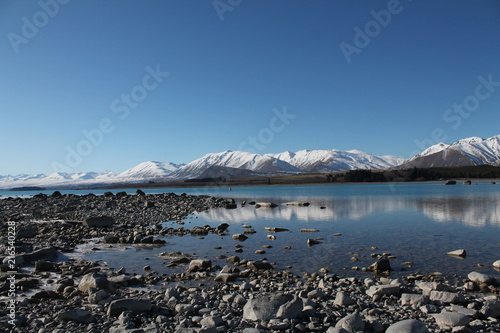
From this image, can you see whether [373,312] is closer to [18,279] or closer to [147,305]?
[147,305]

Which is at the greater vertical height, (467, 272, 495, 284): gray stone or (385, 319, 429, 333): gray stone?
(385, 319, 429, 333): gray stone

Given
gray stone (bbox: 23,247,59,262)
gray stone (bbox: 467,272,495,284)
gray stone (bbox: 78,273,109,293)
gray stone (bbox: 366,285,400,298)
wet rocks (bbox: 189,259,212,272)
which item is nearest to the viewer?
gray stone (bbox: 366,285,400,298)

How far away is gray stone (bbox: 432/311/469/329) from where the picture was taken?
8.07 metres

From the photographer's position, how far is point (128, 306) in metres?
9.20

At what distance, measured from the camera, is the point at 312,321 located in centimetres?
849

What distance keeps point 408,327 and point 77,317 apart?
26.7 ft

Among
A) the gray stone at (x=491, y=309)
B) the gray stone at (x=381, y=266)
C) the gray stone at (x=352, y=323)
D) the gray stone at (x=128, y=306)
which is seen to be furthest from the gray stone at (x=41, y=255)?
the gray stone at (x=491, y=309)

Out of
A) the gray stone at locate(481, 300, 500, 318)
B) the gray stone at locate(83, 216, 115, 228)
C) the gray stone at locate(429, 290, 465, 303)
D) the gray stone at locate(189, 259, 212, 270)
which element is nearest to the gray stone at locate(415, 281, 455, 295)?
the gray stone at locate(429, 290, 465, 303)

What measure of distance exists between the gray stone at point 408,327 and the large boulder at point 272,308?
231 centimetres

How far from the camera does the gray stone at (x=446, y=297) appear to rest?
9680 mm

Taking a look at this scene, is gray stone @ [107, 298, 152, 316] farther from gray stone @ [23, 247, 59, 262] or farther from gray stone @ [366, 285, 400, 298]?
gray stone @ [23, 247, 59, 262]

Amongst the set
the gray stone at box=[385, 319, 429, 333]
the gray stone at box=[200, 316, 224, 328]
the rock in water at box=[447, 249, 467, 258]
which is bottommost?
the rock in water at box=[447, 249, 467, 258]

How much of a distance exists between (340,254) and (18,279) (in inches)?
553

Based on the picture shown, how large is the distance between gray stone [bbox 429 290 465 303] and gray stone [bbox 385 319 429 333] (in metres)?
2.53
